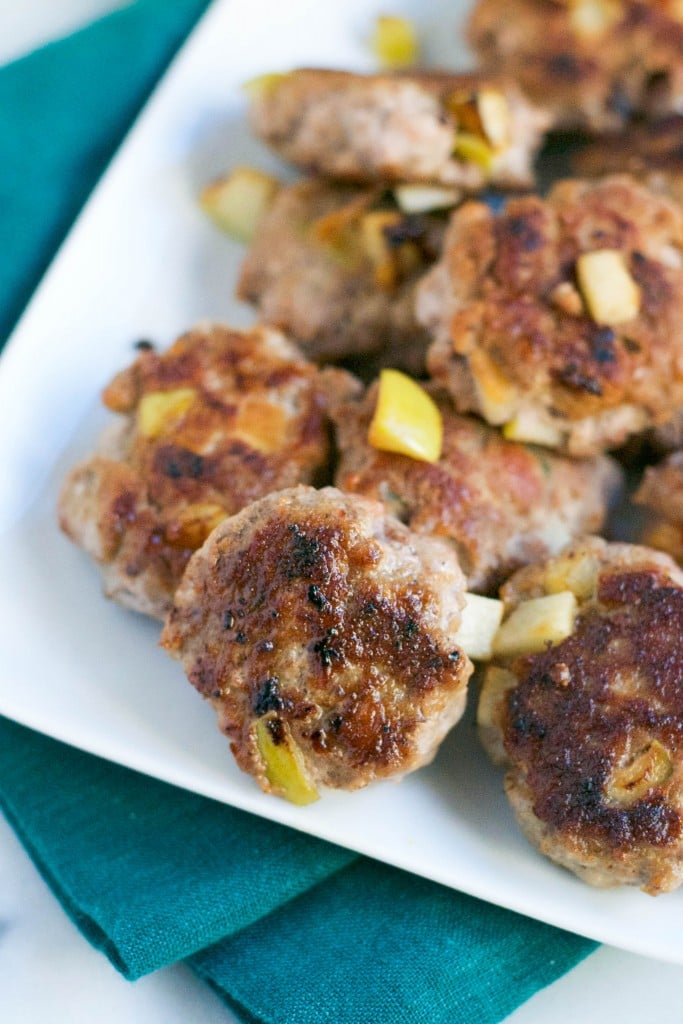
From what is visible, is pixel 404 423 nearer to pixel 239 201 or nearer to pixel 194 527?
pixel 194 527

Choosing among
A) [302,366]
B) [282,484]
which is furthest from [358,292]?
[282,484]

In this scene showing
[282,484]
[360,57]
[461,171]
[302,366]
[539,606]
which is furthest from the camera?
[360,57]

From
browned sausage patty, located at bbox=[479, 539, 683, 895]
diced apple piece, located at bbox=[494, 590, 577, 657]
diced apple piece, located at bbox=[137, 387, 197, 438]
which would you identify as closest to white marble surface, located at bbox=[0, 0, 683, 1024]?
browned sausage patty, located at bbox=[479, 539, 683, 895]

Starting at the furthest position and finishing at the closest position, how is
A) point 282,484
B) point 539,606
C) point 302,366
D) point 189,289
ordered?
point 189,289 < point 302,366 < point 282,484 < point 539,606

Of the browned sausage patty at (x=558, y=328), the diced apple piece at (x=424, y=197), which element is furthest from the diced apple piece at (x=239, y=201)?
the browned sausage patty at (x=558, y=328)

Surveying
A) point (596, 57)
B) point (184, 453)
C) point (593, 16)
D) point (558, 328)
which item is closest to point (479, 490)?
point (558, 328)

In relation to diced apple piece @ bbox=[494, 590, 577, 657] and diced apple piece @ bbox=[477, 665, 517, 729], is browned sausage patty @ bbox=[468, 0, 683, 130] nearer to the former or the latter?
diced apple piece @ bbox=[494, 590, 577, 657]

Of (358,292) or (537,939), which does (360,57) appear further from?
(537,939)
